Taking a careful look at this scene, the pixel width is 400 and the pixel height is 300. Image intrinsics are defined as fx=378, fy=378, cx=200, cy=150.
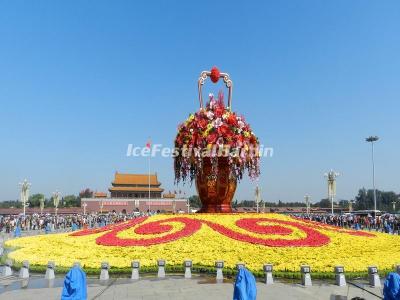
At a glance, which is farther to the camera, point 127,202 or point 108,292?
point 127,202

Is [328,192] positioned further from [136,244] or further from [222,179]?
[136,244]

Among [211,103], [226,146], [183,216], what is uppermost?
[211,103]

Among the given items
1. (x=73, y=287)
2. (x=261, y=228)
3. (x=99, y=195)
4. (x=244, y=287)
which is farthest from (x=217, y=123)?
(x=99, y=195)

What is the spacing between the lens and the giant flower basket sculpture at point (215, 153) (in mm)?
16375

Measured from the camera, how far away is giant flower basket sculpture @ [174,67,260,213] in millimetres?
16375

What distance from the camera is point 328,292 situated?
31.6 feet

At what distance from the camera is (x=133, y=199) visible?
6994cm

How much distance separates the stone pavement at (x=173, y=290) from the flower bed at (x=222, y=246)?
817 mm

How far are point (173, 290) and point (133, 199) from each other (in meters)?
61.5

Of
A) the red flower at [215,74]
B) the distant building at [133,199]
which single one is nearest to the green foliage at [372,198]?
the distant building at [133,199]

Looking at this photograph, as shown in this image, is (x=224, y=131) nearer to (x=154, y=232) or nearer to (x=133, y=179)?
(x=154, y=232)

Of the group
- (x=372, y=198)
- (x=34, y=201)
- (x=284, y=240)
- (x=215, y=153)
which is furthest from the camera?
(x=372, y=198)

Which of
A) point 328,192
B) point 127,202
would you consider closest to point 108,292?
point 328,192

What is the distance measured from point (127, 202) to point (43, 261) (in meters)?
57.4
